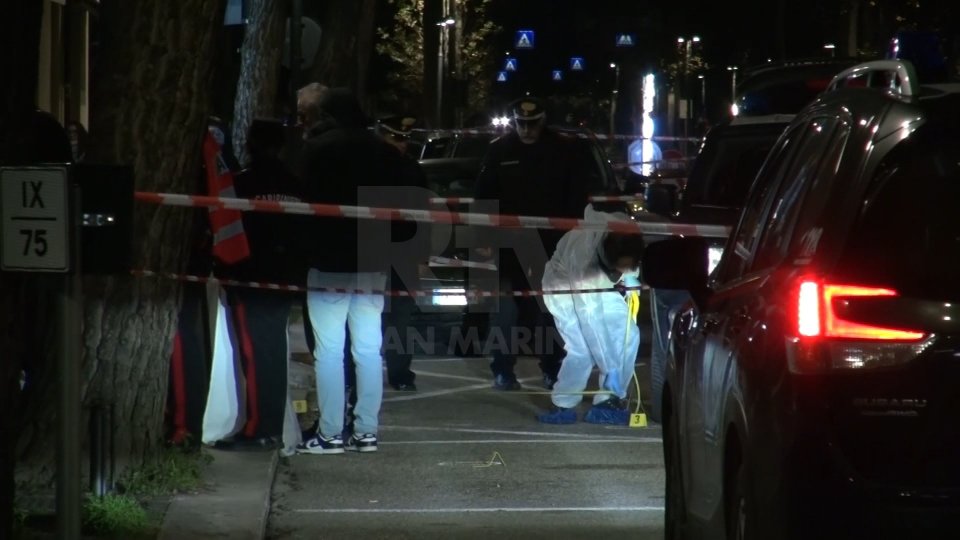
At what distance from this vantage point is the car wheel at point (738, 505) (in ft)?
14.8

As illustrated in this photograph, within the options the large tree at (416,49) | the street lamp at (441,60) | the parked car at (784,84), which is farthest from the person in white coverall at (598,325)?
the large tree at (416,49)

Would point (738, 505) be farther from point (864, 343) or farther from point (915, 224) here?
point (915, 224)

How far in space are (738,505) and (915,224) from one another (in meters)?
1.08

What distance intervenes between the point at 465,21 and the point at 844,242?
2254 inches

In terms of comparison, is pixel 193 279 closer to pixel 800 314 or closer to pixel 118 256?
pixel 118 256

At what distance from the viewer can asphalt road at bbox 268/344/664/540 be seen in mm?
7926

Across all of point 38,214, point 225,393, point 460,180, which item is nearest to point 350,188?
point 225,393

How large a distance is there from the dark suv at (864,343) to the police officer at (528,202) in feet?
24.2

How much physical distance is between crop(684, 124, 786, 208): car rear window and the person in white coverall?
3.68 feet

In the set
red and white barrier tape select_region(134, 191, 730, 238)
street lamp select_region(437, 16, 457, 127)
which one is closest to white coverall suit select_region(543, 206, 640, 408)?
red and white barrier tape select_region(134, 191, 730, 238)

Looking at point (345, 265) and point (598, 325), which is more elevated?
point (345, 265)

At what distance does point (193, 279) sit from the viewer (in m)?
9.02

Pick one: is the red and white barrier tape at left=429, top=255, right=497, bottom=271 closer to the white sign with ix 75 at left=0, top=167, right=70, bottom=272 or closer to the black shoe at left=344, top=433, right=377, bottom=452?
the black shoe at left=344, top=433, right=377, bottom=452

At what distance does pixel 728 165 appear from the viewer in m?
11.9
